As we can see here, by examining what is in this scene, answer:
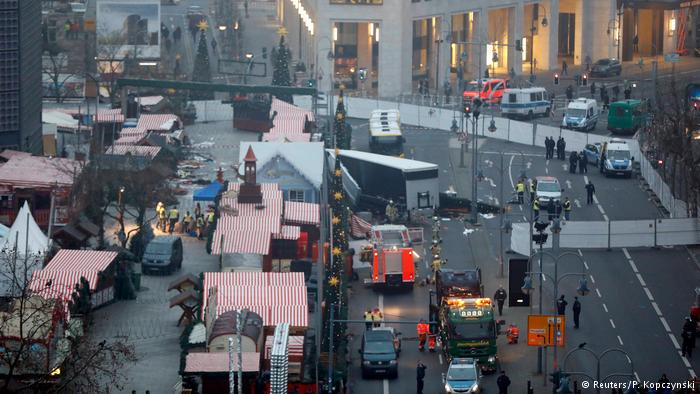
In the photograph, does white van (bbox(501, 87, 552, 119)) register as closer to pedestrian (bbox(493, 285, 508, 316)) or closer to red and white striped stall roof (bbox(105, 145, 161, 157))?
red and white striped stall roof (bbox(105, 145, 161, 157))

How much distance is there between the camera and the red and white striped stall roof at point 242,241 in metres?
71.0

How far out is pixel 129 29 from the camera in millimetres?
129750

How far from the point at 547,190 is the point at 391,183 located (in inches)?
285

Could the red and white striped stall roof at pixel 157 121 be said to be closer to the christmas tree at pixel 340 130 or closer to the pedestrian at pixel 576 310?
the christmas tree at pixel 340 130

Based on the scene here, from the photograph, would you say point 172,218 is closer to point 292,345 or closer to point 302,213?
point 302,213

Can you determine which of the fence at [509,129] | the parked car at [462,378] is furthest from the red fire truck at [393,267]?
the fence at [509,129]

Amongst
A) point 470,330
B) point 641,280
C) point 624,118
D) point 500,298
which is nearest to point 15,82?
point 624,118

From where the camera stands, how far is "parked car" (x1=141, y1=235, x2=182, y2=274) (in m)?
72.9

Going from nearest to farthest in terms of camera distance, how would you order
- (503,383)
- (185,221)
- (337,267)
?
1. (503,383)
2. (337,267)
3. (185,221)

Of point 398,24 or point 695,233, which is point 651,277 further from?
point 398,24

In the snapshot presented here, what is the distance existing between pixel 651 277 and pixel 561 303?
8.30 metres

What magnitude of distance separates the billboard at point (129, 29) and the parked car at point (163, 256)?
184 feet

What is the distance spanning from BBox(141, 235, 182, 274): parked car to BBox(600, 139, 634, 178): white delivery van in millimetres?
26655

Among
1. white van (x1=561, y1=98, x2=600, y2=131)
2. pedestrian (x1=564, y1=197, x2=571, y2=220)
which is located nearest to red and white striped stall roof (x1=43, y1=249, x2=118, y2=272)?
pedestrian (x1=564, y1=197, x2=571, y2=220)
